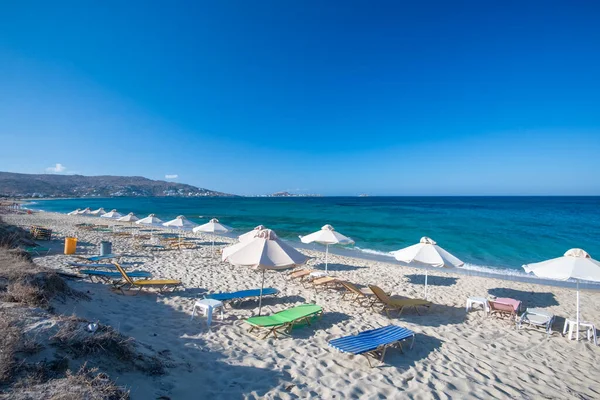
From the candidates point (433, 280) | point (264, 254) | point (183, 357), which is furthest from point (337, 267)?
point (183, 357)

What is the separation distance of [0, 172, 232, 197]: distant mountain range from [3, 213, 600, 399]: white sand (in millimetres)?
122327

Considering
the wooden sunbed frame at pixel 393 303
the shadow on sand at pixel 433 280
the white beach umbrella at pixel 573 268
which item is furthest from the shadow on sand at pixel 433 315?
the shadow on sand at pixel 433 280

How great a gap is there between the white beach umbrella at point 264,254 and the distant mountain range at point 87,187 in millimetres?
123449

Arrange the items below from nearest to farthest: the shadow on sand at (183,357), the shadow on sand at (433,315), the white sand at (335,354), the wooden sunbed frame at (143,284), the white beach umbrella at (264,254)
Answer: the shadow on sand at (183,357), the white sand at (335,354), the white beach umbrella at (264,254), the shadow on sand at (433,315), the wooden sunbed frame at (143,284)

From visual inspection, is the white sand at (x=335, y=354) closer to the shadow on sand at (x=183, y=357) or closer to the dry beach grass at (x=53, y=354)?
the shadow on sand at (x=183, y=357)

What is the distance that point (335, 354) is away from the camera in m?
5.32

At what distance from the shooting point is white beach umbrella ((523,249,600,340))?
6539mm

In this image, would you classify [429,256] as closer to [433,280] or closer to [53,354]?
[433,280]

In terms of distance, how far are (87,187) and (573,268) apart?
170036 millimetres

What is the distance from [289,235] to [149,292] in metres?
18.5

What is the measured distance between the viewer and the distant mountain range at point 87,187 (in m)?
115

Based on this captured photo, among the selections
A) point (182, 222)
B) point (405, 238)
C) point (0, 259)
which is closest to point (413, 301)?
point (0, 259)

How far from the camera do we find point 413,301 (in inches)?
309

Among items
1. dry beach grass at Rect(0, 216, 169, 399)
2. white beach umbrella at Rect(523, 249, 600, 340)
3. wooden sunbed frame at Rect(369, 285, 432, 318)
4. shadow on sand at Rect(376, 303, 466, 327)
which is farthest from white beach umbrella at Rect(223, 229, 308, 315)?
white beach umbrella at Rect(523, 249, 600, 340)
